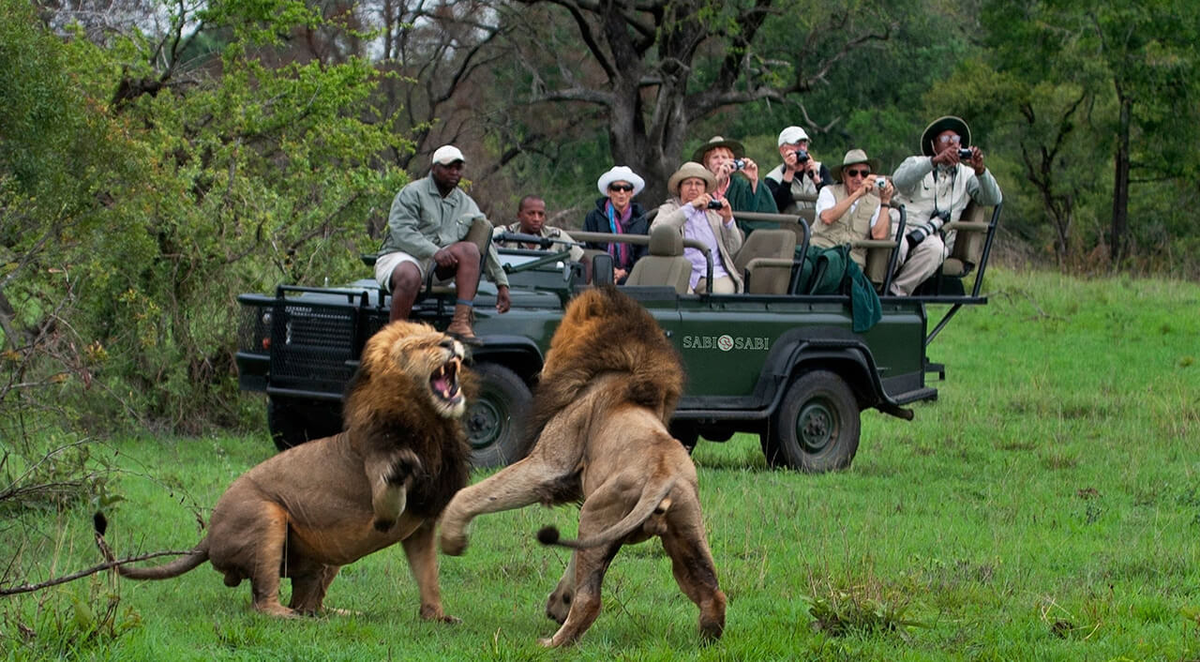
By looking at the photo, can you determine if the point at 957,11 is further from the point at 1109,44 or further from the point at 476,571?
the point at 476,571

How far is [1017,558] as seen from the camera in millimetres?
7012

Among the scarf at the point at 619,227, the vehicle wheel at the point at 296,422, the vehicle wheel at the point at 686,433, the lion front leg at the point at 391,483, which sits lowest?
the vehicle wheel at the point at 296,422

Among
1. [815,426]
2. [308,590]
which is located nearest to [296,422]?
[815,426]

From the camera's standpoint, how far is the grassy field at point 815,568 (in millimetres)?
5242

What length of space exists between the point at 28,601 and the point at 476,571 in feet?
6.28

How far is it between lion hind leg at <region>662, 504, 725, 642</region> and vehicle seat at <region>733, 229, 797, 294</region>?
5.34 m

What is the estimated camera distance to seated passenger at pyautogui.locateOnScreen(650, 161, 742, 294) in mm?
Answer: 10305

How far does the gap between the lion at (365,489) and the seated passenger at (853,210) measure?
539 centimetres

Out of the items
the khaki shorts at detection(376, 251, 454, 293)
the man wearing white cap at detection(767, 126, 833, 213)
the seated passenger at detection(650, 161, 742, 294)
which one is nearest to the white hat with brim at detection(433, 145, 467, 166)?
the khaki shorts at detection(376, 251, 454, 293)

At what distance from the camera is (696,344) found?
9.92 metres

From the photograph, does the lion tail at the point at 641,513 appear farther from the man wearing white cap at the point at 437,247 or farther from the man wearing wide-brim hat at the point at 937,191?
the man wearing wide-brim hat at the point at 937,191

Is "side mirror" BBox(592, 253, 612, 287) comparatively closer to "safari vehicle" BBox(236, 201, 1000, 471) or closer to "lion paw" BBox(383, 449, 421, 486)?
"safari vehicle" BBox(236, 201, 1000, 471)

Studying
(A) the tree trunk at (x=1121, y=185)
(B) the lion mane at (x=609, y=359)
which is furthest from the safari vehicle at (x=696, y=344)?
(A) the tree trunk at (x=1121, y=185)

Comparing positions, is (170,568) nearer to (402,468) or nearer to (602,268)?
(402,468)
